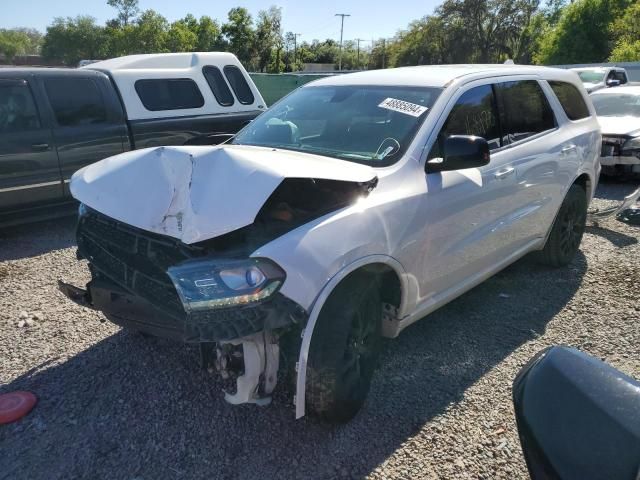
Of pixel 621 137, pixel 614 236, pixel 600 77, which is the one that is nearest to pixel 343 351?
pixel 614 236

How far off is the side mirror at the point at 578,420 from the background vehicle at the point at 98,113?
3.58 m

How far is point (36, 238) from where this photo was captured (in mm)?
6105

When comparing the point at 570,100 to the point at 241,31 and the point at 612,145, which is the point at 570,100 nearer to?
the point at 612,145

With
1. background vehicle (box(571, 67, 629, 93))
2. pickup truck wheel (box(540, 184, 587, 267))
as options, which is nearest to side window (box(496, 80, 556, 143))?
pickup truck wheel (box(540, 184, 587, 267))

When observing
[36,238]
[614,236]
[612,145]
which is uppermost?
[612,145]

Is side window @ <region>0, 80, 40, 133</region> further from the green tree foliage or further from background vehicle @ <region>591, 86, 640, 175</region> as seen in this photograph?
the green tree foliage

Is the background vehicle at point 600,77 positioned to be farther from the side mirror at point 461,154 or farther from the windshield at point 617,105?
the side mirror at point 461,154

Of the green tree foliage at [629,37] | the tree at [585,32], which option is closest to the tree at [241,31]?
the tree at [585,32]

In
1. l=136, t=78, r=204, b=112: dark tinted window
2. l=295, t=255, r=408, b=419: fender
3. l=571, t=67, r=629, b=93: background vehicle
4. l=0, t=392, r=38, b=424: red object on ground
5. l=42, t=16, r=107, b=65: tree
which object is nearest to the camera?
l=295, t=255, r=408, b=419: fender

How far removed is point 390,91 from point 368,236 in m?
1.33

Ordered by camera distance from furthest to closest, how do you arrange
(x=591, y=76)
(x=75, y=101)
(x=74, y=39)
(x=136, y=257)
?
(x=74, y=39) → (x=591, y=76) → (x=75, y=101) → (x=136, y=257)

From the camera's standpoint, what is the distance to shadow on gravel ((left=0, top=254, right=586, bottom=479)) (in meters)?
2.49

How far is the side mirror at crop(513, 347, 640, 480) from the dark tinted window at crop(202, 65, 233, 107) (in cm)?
710

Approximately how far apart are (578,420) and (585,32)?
41715 mm
